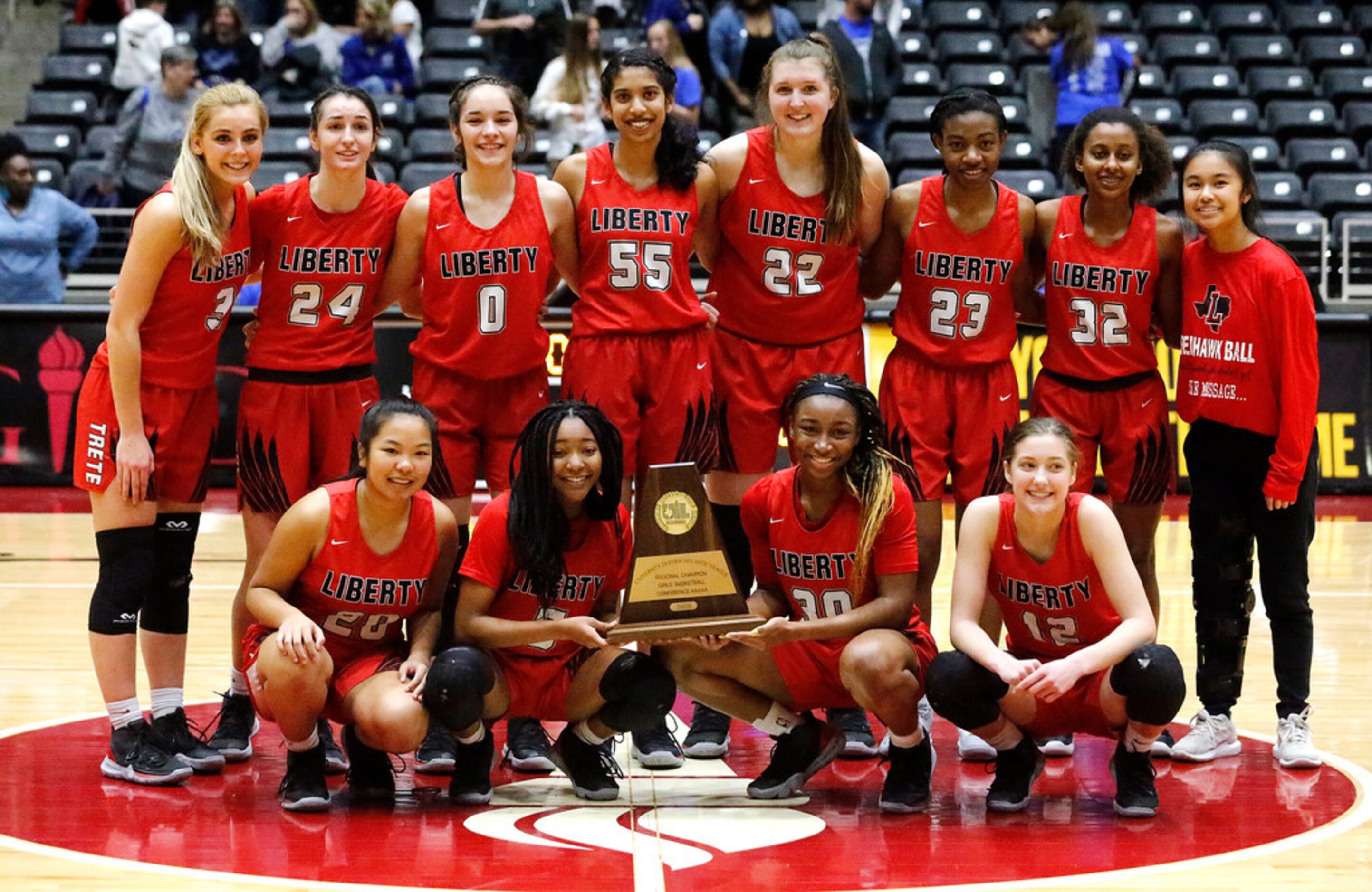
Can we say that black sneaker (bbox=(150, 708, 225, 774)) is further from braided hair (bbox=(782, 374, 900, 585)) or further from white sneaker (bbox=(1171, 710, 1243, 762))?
white sneaker (bbox=(1171, 710, 1243, 762))

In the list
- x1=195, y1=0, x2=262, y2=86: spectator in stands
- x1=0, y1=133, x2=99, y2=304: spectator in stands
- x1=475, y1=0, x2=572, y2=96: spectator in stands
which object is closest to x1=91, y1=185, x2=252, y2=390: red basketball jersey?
x1=0, y1=133, x2=99, y2=304: spectator in stands

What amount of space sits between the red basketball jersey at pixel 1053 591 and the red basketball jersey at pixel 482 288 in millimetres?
1401

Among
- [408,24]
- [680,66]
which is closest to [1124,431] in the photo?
[680,66]

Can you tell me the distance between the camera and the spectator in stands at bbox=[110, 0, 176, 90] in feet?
37.3

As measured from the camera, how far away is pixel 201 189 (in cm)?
440

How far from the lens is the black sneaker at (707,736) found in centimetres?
469

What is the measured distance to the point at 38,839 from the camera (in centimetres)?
381

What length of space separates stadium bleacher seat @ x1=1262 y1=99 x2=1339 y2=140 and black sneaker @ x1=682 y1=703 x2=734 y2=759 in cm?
897

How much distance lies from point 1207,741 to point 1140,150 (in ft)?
5.45

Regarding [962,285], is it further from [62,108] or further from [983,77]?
[62,108]

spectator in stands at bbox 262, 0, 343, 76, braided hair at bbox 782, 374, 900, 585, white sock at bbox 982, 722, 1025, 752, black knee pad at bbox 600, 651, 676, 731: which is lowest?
white sock at bbox 982, 722, 1025, 752

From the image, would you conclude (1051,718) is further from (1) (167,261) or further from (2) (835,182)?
(1) (167,261)

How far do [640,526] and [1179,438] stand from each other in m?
5.85

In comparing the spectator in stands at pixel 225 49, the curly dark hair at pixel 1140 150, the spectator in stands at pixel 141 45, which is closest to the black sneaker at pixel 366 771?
the curly dark hair at pixel 1140 150
